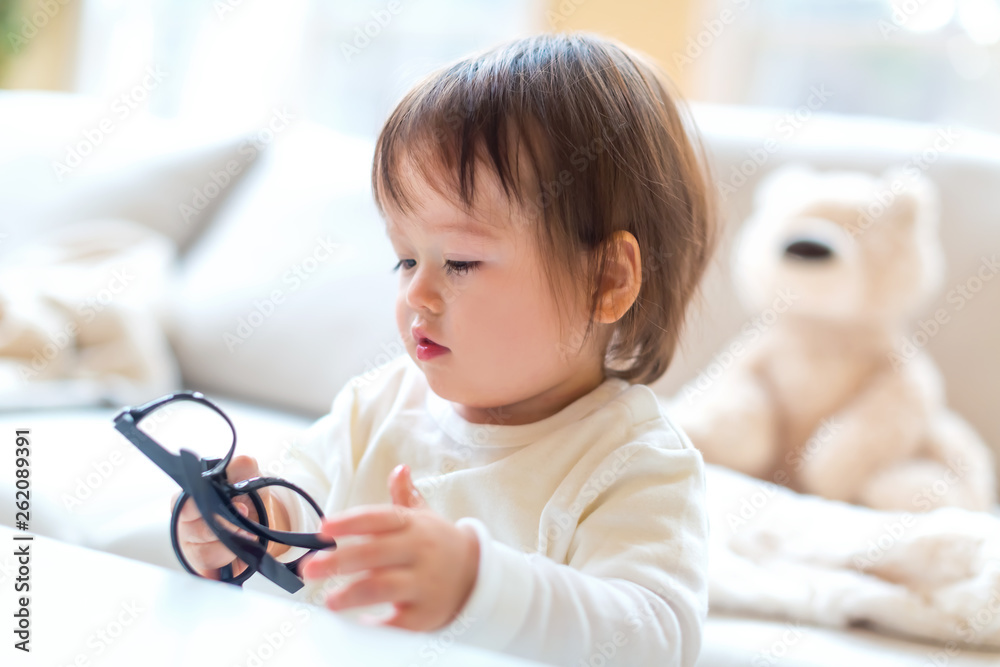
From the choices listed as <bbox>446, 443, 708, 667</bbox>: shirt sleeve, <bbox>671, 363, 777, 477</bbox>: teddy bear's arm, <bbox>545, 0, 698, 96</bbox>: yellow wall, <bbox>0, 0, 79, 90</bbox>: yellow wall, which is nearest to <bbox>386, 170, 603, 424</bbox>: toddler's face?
<bbox>446, 443, 708, 667</bbox>: shirt sleeve

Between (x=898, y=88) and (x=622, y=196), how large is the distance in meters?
2.44

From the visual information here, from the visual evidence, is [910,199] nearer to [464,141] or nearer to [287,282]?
[464,141]

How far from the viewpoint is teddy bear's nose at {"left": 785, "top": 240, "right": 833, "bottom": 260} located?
1234 mm

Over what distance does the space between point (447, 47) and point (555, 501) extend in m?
2.76

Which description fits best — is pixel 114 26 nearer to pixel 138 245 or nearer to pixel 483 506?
pixel 138 245

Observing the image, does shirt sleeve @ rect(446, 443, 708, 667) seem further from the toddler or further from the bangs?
the bangs

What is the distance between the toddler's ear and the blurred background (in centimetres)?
187

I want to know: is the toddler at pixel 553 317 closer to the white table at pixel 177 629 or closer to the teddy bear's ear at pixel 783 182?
the white table at pixel 177 629

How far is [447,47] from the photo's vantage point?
3.18m

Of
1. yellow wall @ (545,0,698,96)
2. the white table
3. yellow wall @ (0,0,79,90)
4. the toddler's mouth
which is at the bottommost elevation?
yellow wall @ (0,0,79,90)

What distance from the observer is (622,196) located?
74 centimetres

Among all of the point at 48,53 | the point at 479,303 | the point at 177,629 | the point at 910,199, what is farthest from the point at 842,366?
the point at 48,53

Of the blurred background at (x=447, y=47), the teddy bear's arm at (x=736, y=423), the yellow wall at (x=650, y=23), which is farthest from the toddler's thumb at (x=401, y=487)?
the yellow wall at (x=650, y=23)

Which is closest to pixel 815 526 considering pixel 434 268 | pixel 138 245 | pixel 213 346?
pixel 434 268
